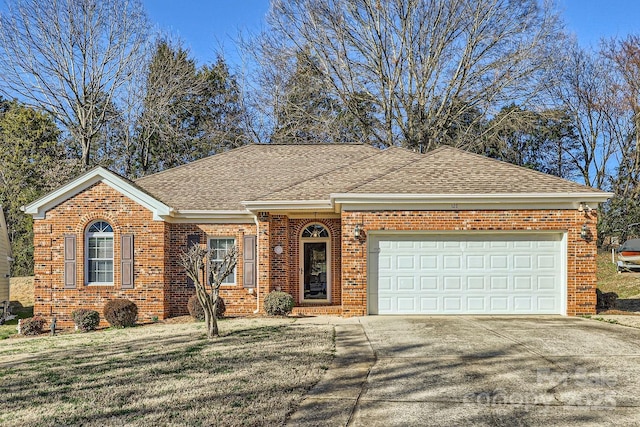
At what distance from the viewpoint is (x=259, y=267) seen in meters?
15.8

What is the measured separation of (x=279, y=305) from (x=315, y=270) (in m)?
3.15

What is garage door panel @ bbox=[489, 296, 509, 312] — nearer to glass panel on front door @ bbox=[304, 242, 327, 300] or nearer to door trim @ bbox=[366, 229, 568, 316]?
door trim @ bbox=[366, 229, 568, 316]

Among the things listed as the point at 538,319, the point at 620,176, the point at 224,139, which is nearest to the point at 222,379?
the point at 538,319

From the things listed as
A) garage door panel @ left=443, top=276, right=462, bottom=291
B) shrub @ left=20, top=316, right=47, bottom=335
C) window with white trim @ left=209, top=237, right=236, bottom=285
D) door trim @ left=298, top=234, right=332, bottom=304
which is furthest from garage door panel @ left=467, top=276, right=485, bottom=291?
shrub @ left=20, top=316, right=47, bottom=335

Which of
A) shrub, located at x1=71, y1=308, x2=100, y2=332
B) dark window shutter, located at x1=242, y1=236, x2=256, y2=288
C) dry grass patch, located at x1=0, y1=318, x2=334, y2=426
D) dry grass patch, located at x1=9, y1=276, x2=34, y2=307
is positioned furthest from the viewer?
dry grass patch, located at x1=9, y1=276, x2=34, y2=307

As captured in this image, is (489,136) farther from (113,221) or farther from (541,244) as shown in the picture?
(113,221)

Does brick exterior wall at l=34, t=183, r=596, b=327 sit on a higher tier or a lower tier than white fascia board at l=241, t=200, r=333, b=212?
lower

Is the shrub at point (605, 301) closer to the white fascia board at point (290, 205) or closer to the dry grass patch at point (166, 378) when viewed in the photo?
the white fascia board at point (290, 205)

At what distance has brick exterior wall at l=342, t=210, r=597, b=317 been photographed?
13359 mm

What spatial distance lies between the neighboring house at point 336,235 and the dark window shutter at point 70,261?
3 cm

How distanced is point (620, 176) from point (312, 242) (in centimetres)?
2503

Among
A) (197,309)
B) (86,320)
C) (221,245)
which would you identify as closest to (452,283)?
(197,309)

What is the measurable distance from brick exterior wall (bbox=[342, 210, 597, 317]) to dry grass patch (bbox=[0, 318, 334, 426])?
208cm

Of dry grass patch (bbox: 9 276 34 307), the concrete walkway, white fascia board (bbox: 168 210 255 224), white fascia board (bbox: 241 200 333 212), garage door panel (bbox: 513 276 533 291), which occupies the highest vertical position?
white fascia board (bbox: 241 200 333 212)
